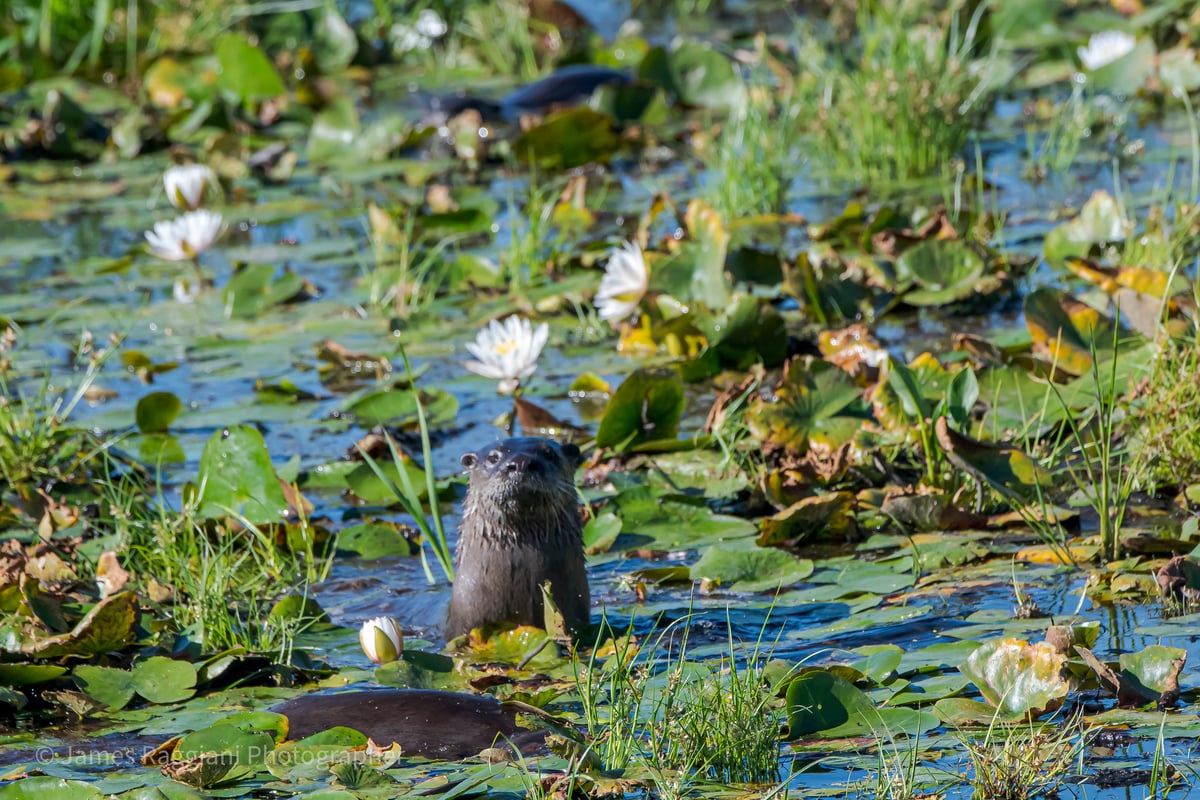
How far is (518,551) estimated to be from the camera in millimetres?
4184

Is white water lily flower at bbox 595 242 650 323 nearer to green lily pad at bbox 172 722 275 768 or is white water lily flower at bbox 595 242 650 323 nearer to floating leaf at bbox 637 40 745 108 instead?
green lily pad at bbox 172 722 275 768

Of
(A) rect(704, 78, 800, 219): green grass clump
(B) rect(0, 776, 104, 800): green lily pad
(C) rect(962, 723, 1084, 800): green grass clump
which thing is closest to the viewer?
(C) rect(962, 723, 1084, 800): green grass clump

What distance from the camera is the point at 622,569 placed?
15.3ft

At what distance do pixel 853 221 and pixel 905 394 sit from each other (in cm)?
233

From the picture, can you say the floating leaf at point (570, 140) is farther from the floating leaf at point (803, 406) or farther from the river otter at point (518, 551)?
the river otter at point (518, 551)

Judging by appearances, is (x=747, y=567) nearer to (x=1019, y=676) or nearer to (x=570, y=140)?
(x=1019, y=676)

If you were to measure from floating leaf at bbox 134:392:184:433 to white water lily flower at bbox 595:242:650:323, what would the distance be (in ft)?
5.27

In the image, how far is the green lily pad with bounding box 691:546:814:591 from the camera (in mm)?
4262

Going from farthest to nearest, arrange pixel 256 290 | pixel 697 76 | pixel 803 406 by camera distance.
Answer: pixel 697 76, pixel 256 290, pixel 803 406

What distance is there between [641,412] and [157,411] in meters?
1.76

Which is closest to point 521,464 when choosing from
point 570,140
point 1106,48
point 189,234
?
point 189,234

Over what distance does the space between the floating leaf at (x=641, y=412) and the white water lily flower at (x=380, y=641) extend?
1514mm

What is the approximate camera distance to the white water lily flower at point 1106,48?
871 centimetres

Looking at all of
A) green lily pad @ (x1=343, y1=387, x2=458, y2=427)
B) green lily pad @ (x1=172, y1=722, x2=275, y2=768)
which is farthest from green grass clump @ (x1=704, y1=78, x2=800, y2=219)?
green lily pad @ (x1=172, y1=722, x2=275, y2=768)
